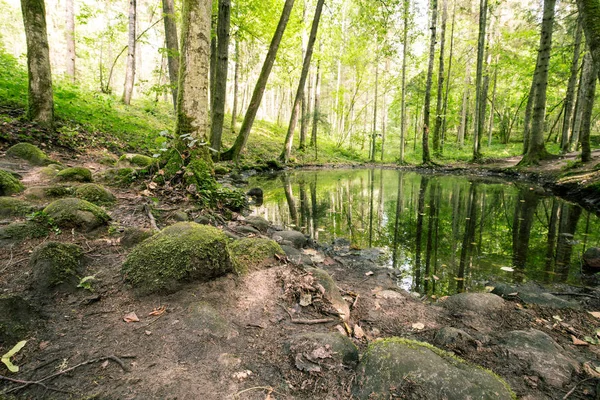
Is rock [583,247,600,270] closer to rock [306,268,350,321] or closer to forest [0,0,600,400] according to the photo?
forest [0,0,600,400]

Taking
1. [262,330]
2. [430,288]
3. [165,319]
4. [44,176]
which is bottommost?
[430,288]

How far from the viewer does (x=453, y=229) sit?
5.77m

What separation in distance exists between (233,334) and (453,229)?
5225 millimetres

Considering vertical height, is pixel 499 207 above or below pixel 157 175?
below

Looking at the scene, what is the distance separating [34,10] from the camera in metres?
5.91

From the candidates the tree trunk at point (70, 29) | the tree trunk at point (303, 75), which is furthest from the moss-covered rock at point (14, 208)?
the tree trunk at point (70, 29)

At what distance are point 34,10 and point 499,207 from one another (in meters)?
11.5

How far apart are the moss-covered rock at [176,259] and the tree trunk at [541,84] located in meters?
14.6

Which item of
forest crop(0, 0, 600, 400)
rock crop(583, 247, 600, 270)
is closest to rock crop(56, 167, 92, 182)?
forest crop(0, 0, 600, 400)

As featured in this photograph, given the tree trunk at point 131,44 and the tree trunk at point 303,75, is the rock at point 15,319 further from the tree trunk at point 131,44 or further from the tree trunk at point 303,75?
the tree trunk at point 131,44

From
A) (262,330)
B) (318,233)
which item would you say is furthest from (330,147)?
(262,330)

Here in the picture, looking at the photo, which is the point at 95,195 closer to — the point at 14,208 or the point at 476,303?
the point at 14,208

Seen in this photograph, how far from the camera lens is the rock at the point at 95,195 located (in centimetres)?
366

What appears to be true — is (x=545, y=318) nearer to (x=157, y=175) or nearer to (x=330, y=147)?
(x=157, y=175)
